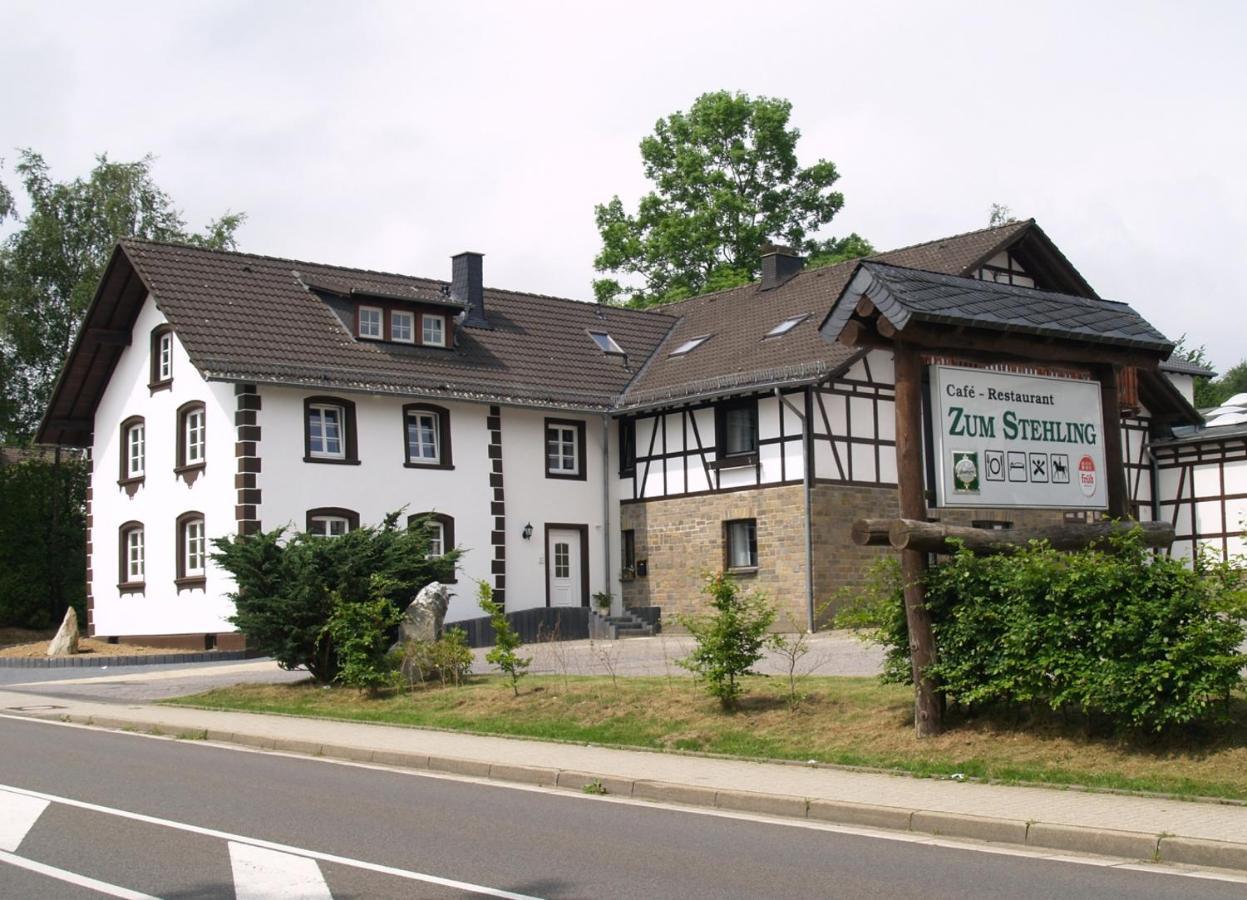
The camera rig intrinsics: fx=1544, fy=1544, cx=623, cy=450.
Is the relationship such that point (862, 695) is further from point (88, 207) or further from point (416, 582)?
point (88, 207)

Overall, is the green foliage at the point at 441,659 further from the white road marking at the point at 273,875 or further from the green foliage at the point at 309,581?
the white road marking at the point at 273,875

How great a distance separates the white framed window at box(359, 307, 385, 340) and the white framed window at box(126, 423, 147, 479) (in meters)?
5.47

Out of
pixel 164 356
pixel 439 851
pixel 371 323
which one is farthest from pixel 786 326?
pixel 439 851

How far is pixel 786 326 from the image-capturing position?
34.7 meters

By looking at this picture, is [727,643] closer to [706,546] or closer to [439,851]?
[439,851]

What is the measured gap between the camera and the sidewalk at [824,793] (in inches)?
377

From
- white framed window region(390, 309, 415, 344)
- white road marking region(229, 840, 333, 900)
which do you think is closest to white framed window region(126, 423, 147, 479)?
white framed window region(390, 309, 415, 344)

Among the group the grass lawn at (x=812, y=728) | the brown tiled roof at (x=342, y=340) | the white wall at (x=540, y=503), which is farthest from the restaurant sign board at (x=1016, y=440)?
the white wall at (x=540, y=503)

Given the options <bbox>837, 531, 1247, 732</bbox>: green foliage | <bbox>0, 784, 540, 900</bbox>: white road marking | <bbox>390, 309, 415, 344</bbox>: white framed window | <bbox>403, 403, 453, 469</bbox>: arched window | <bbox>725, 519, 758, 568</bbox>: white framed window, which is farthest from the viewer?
<bbox>390, 309, 415, 344</bbox>: white framed window

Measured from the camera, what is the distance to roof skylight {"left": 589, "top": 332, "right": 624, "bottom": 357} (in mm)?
38287

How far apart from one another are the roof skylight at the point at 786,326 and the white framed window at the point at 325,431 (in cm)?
969

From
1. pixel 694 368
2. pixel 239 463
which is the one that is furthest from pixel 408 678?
pixel 694 368

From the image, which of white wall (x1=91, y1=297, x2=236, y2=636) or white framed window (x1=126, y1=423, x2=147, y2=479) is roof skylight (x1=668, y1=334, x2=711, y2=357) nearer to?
white wall (x1=91, y1=297, x2=236, y2=636)

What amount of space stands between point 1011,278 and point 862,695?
2137 cm
